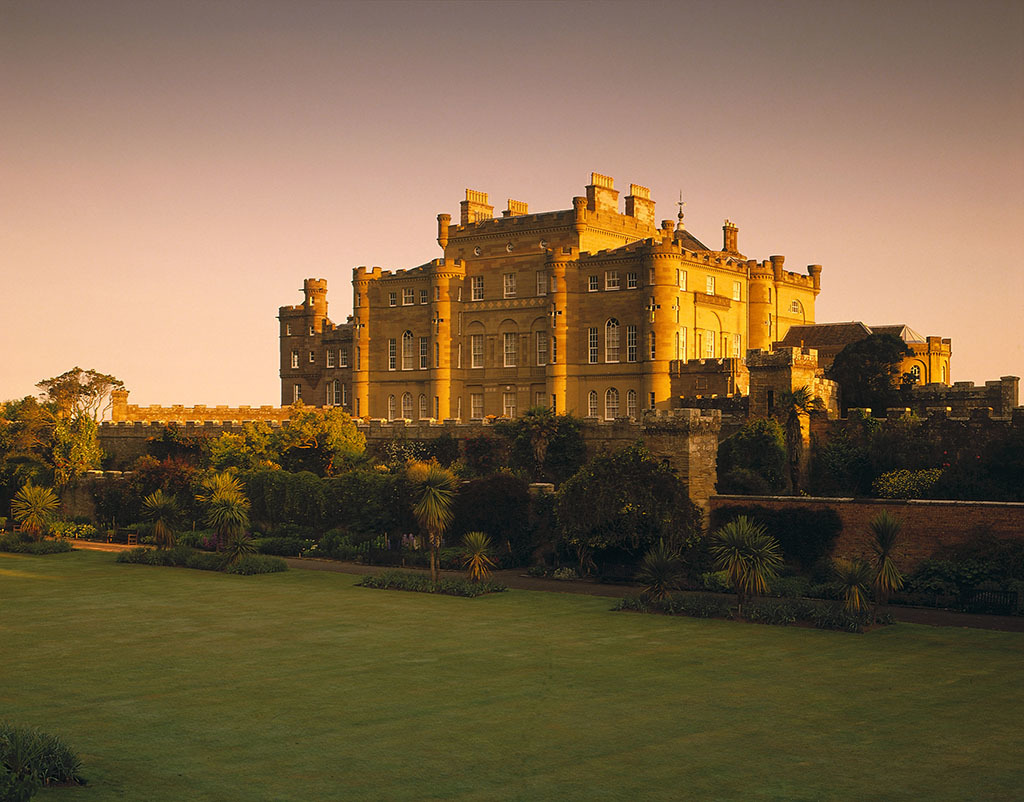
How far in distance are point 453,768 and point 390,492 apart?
32702 millimetres

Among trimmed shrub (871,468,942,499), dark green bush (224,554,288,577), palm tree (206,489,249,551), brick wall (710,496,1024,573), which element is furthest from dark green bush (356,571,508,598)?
trimmed shrub (871,468,942,499)

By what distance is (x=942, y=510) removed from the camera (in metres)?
36.0

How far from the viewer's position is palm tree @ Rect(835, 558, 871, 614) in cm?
3003

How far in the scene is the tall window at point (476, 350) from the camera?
3135 inches

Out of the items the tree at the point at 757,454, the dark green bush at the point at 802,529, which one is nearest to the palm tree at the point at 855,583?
the dark green bush at the point at 802,529

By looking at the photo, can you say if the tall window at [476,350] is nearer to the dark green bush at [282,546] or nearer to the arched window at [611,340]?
Answer: the arched window at [611,340]

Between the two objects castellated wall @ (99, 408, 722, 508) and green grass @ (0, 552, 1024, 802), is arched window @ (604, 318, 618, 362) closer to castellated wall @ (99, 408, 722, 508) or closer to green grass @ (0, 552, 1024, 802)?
castellated wall @ (99, 408, 722, 508)

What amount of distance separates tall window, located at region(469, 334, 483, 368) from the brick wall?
138 feet

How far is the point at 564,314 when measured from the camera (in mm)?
74000

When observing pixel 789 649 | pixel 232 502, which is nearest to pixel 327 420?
pixel 232 502

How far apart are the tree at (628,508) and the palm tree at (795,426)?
28.5ft

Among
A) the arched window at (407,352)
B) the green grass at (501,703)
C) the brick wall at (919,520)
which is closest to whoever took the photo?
the green grass at (501,703)

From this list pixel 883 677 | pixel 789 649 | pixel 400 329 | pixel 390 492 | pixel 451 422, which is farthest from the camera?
pixel 400 329

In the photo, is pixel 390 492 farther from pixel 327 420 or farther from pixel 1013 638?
pixel 1013 638
